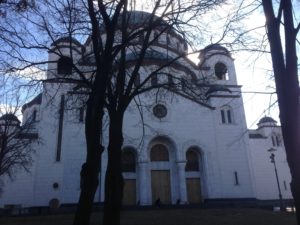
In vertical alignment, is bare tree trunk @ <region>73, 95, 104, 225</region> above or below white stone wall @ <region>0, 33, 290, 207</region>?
below

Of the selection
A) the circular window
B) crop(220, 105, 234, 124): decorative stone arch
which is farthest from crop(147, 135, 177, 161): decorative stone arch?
crop(220, 105, 234, 124): decorative stone arch

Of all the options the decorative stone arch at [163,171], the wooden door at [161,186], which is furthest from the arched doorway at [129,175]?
the wooden door at [161,186]

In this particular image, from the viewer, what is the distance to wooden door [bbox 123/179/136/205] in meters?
32.2

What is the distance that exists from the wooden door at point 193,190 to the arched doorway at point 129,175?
208 inches

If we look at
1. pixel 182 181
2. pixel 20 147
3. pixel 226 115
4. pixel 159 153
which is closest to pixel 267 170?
pixel 226 115

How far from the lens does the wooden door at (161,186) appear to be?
1291 inches

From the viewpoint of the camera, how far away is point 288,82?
7832 mm

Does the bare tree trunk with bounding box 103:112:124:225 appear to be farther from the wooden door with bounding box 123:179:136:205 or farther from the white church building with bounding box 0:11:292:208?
the wooden door with bounding box 123:179:136:205

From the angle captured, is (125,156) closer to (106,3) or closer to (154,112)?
(154,112)

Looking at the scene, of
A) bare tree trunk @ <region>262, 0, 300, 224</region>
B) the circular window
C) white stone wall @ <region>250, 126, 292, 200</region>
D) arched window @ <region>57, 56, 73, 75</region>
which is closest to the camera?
bare tree trunk @ <region>262, 0, 300, 224</region>

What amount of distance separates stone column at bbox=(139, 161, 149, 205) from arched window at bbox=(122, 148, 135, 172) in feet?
4.27

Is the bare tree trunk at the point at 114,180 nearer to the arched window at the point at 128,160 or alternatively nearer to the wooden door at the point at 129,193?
the wooden door at the point at 129,193

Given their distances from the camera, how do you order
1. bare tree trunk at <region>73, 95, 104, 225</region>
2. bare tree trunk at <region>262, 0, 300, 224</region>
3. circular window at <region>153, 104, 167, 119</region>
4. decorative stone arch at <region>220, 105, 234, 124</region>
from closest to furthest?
bare tree trunk at <region>262, 0, 300, 224</region>, bare tree trunk at <region>73, 95, 104, 225</region>, circular window at <region>153, 104, 167, 119</region>, decorative stone arch at <region>220, 105, 234, 124</region>

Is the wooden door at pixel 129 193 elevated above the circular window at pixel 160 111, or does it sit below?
below
